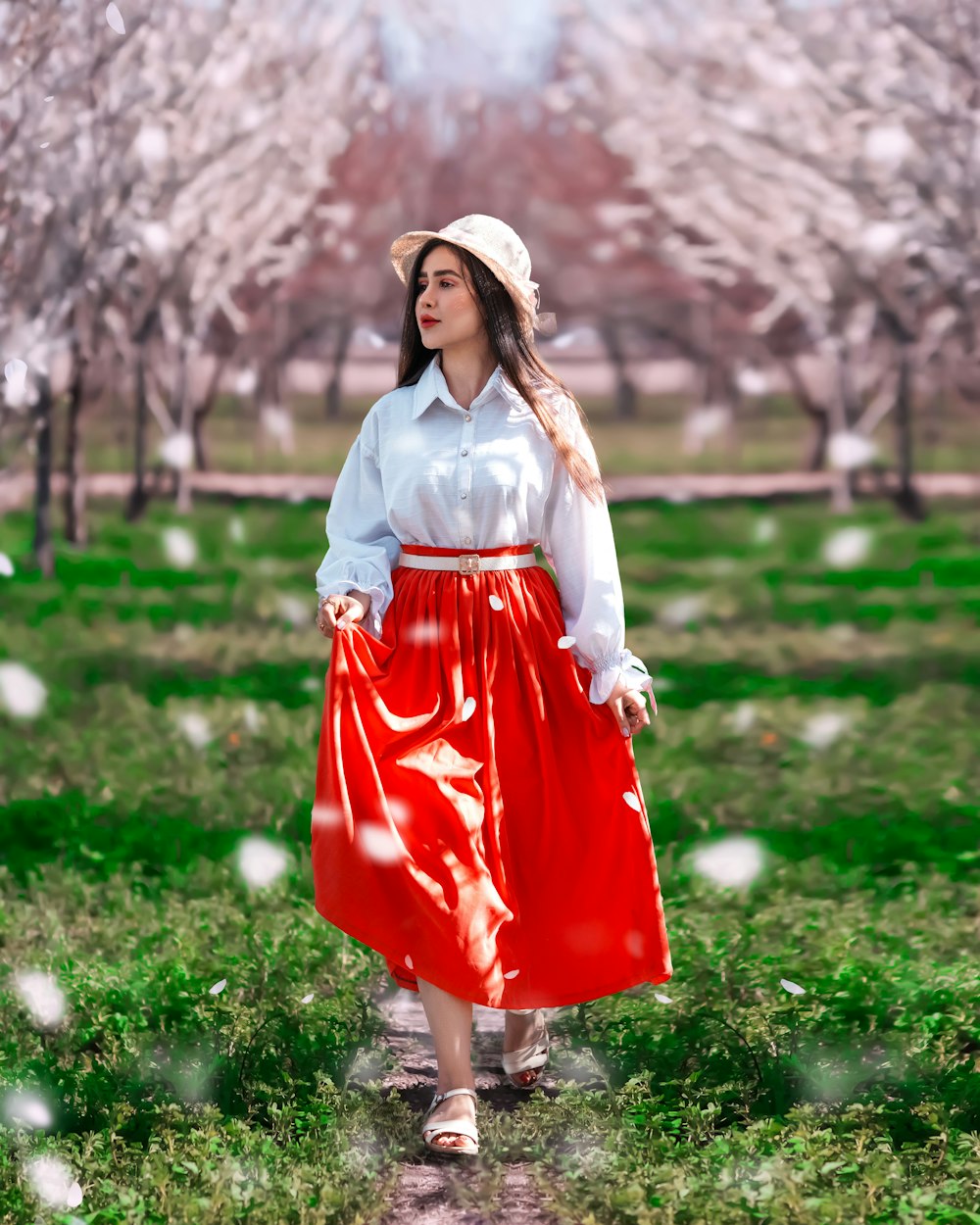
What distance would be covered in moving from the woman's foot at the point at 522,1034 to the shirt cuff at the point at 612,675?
31.0 inches

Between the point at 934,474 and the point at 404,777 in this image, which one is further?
the point at 934,474

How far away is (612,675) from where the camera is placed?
353cm

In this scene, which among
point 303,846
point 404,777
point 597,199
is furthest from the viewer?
point 597,199

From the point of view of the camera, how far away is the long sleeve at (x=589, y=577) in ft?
11.6

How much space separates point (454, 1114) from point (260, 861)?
2162mm

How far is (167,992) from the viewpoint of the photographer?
4.05m

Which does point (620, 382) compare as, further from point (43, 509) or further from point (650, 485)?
point (43, 509)

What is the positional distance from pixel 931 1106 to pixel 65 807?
3.54 metres

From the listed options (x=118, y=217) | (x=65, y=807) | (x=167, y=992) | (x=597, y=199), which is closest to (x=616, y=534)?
(x=118, y=217)

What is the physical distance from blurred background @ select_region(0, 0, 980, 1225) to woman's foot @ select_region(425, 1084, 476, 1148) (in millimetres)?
104

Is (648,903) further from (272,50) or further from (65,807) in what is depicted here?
(272,50)

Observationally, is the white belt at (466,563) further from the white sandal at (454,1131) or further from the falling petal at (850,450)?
the falling petal at (850,450)

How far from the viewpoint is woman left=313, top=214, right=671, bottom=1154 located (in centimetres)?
346

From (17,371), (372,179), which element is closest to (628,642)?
(17,371)
